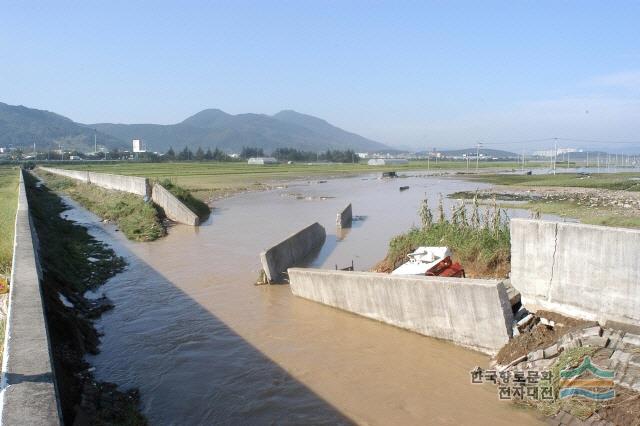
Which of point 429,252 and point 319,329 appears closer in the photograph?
point 319,329

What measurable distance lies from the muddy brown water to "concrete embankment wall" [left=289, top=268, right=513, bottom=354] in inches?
9.5

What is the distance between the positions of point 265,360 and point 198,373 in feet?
3.97

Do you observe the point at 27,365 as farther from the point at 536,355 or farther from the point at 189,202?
the point at 189,202

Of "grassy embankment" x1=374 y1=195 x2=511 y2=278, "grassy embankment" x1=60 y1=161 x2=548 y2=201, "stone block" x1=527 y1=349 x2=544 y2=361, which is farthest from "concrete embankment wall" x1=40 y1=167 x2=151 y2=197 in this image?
"stone block" x1=527 y1=349 x2=544 y2=361

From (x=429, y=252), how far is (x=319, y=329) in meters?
3.24

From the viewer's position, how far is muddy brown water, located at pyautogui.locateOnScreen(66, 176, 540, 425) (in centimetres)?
714

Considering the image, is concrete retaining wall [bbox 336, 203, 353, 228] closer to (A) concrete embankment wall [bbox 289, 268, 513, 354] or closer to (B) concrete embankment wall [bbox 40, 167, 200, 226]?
(B) concrete embankment wall [bbox 40, 167, 200, 226]

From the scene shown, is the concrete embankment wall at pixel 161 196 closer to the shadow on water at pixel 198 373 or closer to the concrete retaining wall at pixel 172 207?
the concrete retaining wall at pixel 172 207

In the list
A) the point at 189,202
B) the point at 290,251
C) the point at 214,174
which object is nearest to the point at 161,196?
the point at 189,202

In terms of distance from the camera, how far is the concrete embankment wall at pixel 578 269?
24.7 ft

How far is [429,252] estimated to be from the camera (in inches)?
456

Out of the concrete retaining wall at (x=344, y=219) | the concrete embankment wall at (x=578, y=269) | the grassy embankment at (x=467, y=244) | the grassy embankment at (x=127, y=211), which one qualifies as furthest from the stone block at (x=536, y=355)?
the grassy embankment at (x=127, y=211)

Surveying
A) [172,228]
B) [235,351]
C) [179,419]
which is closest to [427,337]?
[235,351]

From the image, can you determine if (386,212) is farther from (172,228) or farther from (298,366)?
(298,366)
